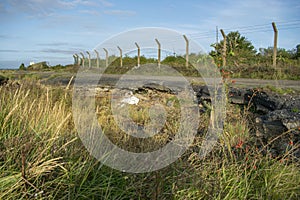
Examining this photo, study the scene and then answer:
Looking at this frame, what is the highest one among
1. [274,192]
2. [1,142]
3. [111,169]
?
[1,142]

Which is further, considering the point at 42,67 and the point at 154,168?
the point at 42,67

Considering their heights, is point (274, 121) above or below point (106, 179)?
above

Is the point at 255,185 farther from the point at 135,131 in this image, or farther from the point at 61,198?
the point at 135,131

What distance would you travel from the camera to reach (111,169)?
2578 mm

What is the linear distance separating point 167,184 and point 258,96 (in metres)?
4.14

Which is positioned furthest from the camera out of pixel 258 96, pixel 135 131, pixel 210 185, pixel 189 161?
pixel 258 96

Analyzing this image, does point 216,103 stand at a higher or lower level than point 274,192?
higher

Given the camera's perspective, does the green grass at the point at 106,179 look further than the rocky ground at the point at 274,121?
No

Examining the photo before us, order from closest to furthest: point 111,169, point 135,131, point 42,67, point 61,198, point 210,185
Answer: point 61,198
point 210,185
point 111,169
point 135,131
point 42,67

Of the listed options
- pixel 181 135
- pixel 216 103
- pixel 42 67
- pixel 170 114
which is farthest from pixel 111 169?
pixel 42 67

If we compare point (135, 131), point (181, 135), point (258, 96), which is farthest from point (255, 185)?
point (258, 96)

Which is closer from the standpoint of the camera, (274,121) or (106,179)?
(106,179)

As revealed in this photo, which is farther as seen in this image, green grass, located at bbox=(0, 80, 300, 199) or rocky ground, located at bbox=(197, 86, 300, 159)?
rocky ground, located at bbox=(197, 86, 300, 159)

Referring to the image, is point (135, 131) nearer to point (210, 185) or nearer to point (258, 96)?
point (210, 185)
